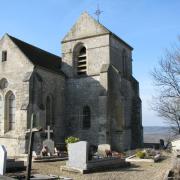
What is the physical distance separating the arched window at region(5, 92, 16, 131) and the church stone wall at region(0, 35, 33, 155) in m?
0.31

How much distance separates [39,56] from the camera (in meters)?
29.4

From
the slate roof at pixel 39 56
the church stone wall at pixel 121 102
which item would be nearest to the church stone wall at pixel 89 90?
the church stone wall at pixel 121 102

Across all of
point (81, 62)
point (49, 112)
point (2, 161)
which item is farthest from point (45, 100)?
point (2, 161)

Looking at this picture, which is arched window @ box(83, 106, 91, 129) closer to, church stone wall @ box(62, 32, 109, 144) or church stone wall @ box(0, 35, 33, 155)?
church stone wall @ box(62, 32, 109, 144)

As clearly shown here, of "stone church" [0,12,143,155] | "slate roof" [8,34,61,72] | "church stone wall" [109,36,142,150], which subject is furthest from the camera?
"slate roof" [8,34,61,72]

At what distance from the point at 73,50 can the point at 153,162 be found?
13789 mm

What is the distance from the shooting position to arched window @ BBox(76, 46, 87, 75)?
95.1ft

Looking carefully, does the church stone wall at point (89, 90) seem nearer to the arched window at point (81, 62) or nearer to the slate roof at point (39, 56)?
the arched window at point (81, 62)

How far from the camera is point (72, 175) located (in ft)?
47.4

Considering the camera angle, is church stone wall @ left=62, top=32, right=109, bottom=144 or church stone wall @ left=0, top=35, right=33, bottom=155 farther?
church stone wall @ left=62, top=32, right=109, bottom=144

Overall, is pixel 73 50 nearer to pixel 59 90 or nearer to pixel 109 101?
pixel 59 90

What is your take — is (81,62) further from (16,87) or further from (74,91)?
(16,87)

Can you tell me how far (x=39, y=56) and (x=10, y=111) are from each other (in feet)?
18.6

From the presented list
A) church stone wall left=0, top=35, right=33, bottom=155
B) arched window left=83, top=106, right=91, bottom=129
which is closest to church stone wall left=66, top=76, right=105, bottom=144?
arched window left=83, top=106, right=91, bottom=129
